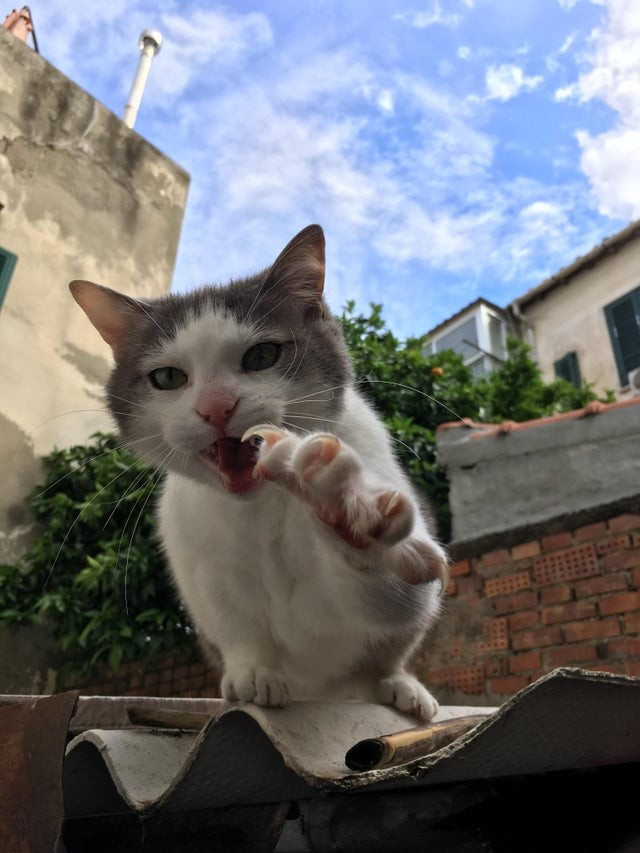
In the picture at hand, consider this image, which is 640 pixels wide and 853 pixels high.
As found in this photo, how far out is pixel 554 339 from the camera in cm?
1130

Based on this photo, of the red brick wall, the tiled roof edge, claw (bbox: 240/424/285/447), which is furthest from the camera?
the tiled roof edge

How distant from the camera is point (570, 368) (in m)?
10.9

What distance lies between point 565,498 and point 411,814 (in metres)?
2.76

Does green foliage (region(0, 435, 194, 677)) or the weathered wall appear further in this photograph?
the weathered wall

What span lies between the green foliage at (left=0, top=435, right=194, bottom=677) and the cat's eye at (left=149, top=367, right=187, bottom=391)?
2594mm

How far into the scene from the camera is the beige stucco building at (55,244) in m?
5.48

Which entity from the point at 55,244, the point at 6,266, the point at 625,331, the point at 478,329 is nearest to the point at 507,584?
the point at 6,266

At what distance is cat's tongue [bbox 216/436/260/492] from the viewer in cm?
137

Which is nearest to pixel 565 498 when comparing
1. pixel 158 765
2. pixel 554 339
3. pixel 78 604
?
pixel 158 765

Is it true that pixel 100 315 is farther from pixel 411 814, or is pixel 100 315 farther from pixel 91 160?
pixel 91 160

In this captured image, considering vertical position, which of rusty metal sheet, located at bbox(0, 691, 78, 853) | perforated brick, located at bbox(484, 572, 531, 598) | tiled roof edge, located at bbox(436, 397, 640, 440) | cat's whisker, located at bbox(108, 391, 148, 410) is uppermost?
tiled roof edge, located at bbox(436, 397, 640, 440)

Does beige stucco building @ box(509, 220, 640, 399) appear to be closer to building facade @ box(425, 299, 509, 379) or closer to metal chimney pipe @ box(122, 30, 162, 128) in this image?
building facade @ box(425, 299, 509, 379)

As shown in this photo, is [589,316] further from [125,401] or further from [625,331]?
[125,401]

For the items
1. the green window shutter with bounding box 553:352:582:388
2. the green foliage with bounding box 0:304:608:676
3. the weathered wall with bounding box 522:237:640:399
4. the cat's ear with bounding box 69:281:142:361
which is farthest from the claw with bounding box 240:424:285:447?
the green window shutter with bounding box 553:352:582:388
